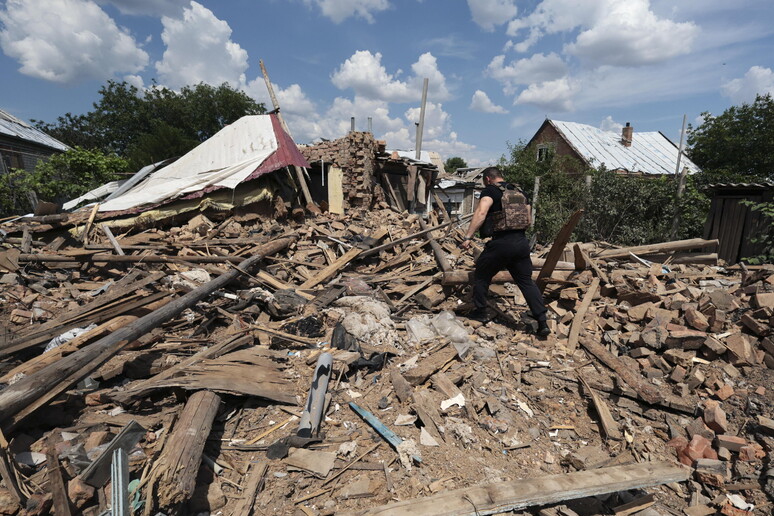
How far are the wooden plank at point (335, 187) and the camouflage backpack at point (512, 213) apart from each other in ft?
25.5

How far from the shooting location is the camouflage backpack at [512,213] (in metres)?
4.29

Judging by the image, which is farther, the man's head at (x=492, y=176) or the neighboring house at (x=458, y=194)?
the neighboring house at (x=458, y=194)

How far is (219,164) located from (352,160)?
4.03m

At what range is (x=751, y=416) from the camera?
298 cm

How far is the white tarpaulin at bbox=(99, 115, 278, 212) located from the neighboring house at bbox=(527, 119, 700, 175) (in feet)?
61.0

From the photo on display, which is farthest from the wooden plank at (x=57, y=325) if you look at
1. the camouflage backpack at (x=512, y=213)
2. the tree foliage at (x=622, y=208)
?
the tree foliage at (x=622, y=208)

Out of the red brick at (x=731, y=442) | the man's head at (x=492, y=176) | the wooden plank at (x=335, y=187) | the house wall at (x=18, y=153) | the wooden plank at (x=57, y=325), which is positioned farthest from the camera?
the house wall at (x=18, y=153)

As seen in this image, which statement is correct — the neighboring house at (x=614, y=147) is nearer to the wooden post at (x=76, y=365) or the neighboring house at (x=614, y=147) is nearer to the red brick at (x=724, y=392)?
the red brick at (x=724, y=392)

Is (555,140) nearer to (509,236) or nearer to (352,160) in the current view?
(352,160)

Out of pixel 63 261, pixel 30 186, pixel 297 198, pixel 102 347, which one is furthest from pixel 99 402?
pixel 30 186

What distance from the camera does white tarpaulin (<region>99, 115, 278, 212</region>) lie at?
29.5 feet

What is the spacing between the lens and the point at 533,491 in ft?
7.00

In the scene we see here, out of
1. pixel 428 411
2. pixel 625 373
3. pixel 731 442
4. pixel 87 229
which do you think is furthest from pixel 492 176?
pixel 87 229

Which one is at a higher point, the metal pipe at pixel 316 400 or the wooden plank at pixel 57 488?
the wooden plank at pixel 57 488
